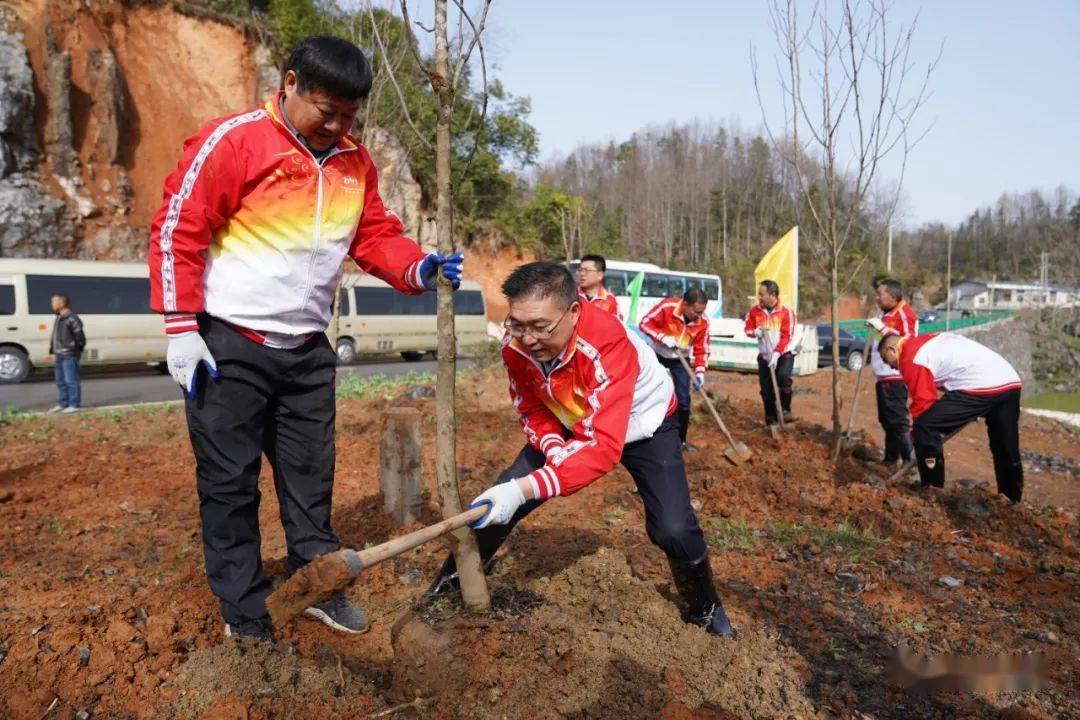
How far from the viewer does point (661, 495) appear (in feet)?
9.65

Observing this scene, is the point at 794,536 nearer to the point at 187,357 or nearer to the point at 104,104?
the point at 187,357

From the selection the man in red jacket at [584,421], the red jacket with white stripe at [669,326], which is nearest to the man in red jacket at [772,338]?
the red jacket with white stripe at [669,326]

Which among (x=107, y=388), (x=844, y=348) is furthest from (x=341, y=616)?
(x=844, y=348)

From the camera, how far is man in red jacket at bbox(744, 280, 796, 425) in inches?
332

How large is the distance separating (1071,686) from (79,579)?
13.4 feet

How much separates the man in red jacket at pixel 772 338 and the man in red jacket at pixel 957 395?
2807 mm

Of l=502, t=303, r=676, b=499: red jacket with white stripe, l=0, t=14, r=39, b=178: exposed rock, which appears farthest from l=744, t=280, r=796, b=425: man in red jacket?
l=0, t=14, r=39, b=178: exposed rock

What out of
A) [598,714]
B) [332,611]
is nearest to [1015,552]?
[598,714]

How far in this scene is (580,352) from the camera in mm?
2643

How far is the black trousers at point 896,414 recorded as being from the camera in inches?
267

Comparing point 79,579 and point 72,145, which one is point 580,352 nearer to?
point 79,579

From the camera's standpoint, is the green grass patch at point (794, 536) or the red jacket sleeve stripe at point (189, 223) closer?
the red jacket sleeve stripe at point (189, 223)

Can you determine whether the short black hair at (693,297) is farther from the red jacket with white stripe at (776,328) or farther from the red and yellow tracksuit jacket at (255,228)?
the red and yellow tracksuit jacket at (255,228)

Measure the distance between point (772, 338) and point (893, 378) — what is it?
5.91ft
